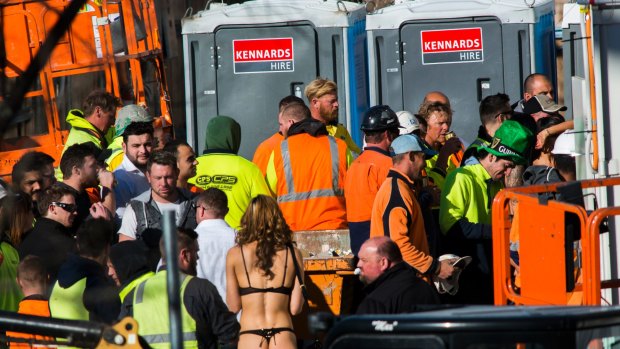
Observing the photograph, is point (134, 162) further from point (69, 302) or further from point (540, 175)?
point (540, 175)

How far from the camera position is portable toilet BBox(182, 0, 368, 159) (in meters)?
12.4

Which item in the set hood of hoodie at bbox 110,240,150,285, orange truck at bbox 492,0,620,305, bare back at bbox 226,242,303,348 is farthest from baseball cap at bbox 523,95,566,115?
hood of hoodie at bbox 110,240,150,285

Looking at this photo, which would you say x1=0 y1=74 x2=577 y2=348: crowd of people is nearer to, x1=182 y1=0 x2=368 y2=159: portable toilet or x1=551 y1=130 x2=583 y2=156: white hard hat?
x1=551 y1=130 x2=583 y2=156: white hard hat

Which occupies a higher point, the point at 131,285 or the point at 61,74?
the point at 61,74

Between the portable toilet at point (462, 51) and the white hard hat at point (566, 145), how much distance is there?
12.9 ft

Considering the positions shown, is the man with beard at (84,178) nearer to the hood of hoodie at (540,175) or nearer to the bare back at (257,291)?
the bare back at (257,291)

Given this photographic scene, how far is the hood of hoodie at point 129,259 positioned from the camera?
7.04 metres

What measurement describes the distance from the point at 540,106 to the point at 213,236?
12.2ft

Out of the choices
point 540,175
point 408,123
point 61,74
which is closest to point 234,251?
point 540,175

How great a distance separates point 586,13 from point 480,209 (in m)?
1.89

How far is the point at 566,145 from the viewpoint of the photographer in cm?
802

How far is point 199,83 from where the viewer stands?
41.2 ft

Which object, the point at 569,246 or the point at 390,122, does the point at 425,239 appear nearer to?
the point at 390,122

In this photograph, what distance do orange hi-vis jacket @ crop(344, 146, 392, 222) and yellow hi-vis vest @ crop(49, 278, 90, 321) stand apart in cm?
244
